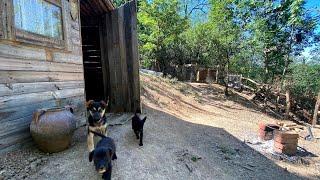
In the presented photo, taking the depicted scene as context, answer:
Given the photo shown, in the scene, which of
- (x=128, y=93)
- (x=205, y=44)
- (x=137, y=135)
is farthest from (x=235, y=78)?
(x=137, y=135)

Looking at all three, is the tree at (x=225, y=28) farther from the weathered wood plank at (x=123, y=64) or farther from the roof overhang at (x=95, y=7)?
the roof overhang at (x=95, y=7)

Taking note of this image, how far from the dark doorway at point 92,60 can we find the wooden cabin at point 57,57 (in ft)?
0.10

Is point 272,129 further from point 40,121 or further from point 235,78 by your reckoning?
point 235,78

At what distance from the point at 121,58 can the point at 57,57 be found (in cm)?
275

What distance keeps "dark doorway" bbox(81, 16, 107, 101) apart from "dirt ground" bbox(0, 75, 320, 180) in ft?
7.40

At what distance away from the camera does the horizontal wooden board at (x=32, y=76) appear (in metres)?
3.90

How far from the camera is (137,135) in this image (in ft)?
18.1

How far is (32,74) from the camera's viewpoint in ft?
14.4

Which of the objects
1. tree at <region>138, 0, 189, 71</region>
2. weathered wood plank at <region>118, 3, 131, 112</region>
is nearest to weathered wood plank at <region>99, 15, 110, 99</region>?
weathered wood plank at <region>118, 3, 131, 112</region>

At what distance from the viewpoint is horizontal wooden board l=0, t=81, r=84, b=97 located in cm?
388

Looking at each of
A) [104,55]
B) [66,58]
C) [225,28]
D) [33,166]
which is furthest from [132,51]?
[225,28]

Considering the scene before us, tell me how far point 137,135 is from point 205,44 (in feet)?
36.7

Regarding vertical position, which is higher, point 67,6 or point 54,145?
point 67,6

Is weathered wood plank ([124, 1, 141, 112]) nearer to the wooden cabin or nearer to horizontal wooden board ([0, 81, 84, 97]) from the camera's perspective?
the wooden cabin
